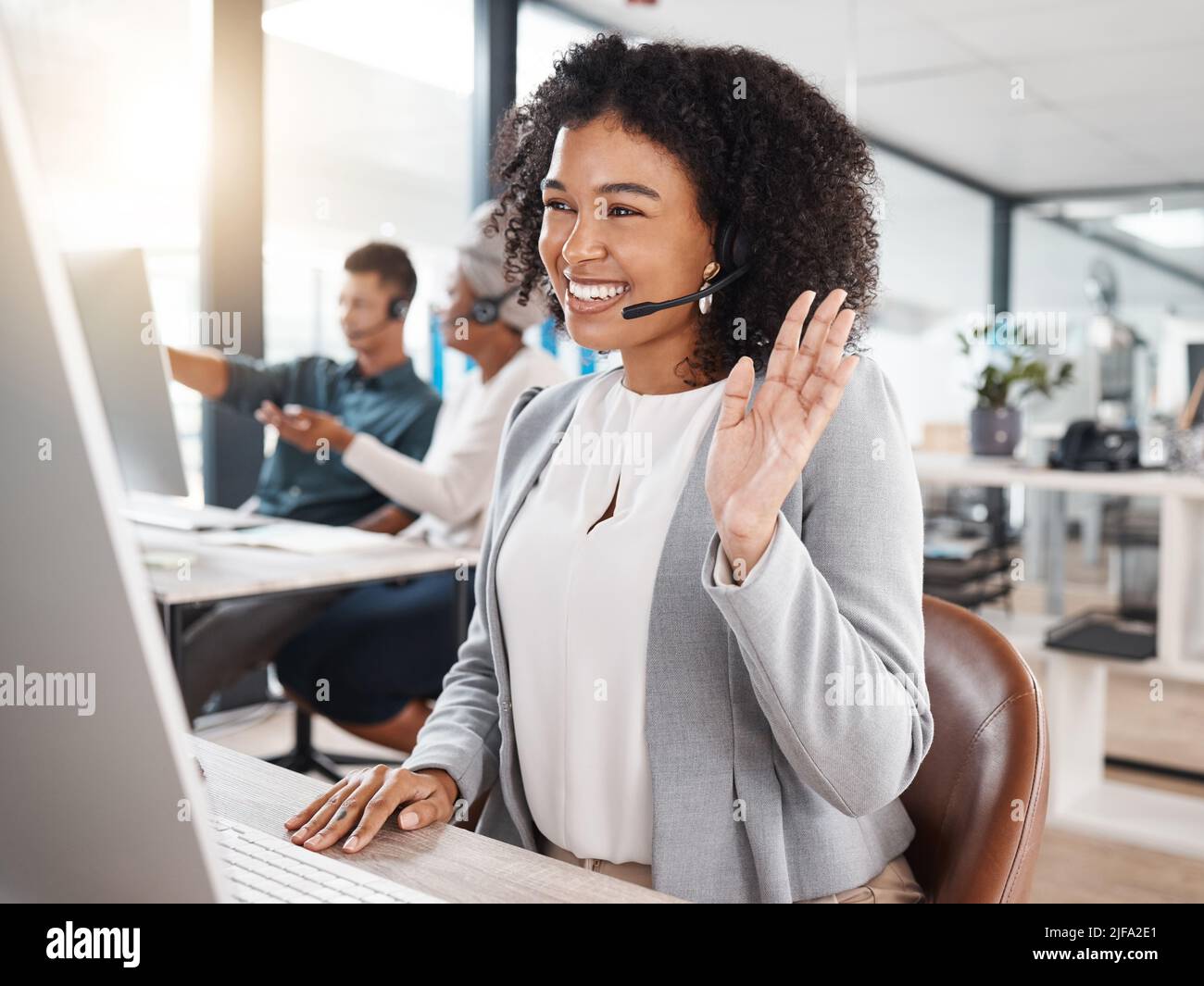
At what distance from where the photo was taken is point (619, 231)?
1149 millimetres

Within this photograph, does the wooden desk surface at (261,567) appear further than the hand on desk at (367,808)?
Yes

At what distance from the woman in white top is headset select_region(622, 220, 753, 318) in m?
1.43

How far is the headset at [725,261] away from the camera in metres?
1.15

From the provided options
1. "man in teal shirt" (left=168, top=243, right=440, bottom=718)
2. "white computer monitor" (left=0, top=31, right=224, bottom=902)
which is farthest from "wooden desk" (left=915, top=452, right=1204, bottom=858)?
"white computer monitor" (left=0, top=31, right=224, bottom=902)

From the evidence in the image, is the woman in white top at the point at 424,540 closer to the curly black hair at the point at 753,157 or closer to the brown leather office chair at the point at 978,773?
the curly black hair at the point at 753,157

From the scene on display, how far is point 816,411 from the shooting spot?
874 millimetres

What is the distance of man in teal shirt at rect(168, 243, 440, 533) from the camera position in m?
2.92

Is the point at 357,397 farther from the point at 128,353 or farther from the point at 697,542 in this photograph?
the point at 697,542

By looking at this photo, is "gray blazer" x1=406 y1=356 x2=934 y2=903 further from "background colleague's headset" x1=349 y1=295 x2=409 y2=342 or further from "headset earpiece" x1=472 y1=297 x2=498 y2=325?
"background colleague's headset" x1=349 y1=295 x2=409 y2=342

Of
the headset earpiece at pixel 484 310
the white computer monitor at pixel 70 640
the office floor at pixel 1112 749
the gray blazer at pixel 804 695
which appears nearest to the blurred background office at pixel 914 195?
the office floor at pixel 1112 749

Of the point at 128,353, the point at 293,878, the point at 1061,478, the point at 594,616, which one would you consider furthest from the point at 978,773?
the point at 1061,478
